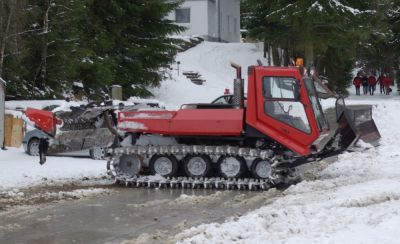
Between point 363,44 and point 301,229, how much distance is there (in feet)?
93.1

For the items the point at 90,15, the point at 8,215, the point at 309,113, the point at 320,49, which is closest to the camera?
the point at 8,215

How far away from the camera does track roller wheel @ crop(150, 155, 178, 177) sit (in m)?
13.1

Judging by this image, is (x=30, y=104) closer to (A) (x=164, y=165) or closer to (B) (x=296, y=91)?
(A) (x=164, y=165)

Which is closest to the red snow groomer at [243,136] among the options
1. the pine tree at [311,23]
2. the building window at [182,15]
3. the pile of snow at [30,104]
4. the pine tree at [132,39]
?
the pile of snow at [30,104]

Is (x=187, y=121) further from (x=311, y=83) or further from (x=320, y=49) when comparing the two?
(x=320, y=49)

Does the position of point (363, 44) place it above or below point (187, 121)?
above

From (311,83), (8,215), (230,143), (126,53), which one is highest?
(126,53)

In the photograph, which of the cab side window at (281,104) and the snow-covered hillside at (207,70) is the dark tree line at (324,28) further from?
the cab side window at (281,104)

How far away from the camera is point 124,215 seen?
9.90m

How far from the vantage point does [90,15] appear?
2762 centimetres

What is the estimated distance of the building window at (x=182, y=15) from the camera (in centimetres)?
4869

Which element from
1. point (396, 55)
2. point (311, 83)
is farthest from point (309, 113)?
point (396, 55)

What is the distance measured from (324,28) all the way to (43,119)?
61.0ft

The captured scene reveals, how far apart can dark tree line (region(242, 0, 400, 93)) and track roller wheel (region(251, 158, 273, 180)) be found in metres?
16.3
